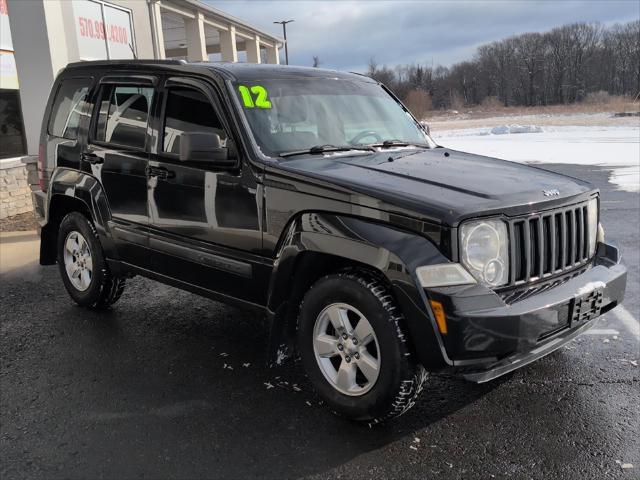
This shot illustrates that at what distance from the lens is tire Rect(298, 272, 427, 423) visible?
10.0 feet

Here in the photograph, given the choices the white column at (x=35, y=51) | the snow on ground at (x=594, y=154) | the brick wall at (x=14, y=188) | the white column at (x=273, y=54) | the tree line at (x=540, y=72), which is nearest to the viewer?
the brick wall at (x=14, y=188)

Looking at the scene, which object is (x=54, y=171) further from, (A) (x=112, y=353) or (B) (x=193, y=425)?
(B) (x=193, y=425)

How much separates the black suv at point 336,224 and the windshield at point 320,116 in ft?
0.05

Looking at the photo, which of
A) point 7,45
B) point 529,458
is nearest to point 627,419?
point 529,458

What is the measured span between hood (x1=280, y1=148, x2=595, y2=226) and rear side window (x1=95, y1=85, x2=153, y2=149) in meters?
1.43

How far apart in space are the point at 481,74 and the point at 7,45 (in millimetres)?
106441

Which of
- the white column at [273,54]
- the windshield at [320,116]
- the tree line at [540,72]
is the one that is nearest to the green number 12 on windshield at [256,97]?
the windshield at [320,116]

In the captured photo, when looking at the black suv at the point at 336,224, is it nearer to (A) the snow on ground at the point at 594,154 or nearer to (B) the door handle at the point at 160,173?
(B) the door handle at the point at 160,173

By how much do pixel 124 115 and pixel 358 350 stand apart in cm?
270

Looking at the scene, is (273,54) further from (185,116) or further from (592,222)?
(592,222)

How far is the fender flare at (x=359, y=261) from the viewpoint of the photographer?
9.60 ft

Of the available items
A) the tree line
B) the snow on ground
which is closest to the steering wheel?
the snow on ground

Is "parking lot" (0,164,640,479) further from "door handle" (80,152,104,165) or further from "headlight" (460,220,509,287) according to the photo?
"door handle" (80,152,104,165)

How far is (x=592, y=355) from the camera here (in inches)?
A: 165
